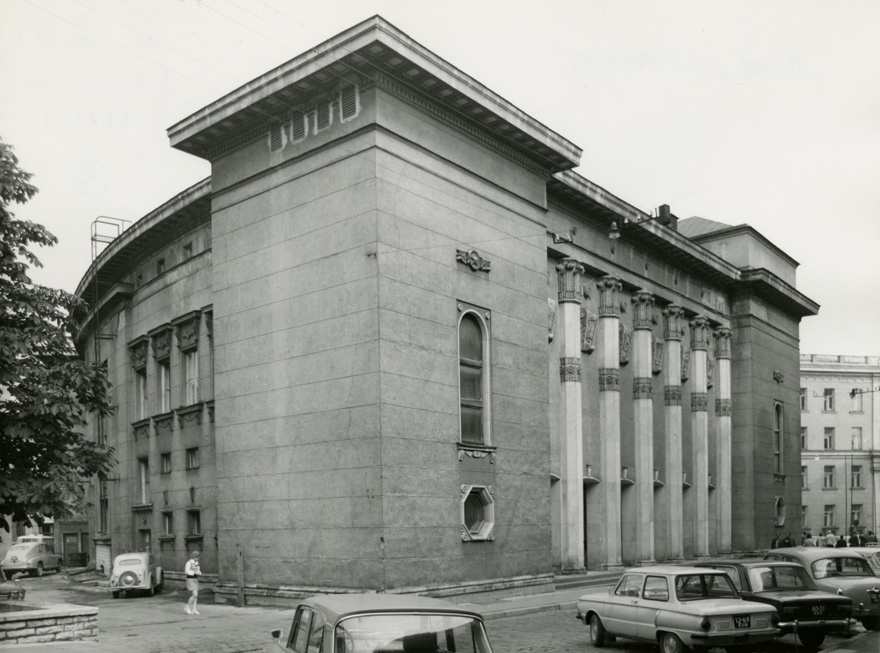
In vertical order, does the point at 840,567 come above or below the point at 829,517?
above

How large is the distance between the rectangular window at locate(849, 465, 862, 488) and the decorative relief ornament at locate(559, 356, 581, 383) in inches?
2115

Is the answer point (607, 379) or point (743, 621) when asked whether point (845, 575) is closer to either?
point (743, 621)

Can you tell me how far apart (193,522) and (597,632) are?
1868 centimetres

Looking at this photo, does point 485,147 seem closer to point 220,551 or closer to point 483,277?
point 483,277

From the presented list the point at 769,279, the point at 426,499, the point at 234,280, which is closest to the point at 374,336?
the point at 426,499

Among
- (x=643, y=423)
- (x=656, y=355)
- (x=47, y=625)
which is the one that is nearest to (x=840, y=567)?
(x=47, y=625)

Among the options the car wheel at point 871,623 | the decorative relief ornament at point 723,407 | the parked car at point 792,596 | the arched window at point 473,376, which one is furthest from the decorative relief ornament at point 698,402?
the parked car at point 792,596

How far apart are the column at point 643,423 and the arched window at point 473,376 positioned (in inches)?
532

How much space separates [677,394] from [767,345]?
474 inches

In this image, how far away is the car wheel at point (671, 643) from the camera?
1381 cm

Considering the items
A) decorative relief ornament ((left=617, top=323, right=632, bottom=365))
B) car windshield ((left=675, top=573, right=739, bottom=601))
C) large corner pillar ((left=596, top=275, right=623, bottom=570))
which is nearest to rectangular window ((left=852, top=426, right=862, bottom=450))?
decorative relief ornament ((left=617, top=323, right=632, bottom=365))

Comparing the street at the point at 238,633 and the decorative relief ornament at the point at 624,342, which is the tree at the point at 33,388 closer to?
the street at the point at 238,633

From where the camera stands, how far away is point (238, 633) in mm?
18406

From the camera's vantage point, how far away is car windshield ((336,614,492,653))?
306 inches
